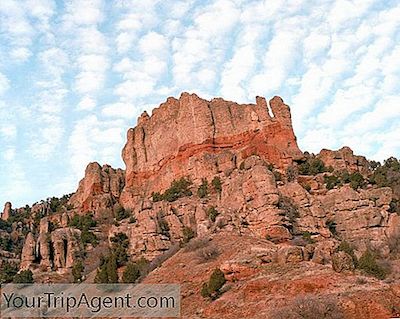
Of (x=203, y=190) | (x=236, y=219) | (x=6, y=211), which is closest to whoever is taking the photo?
(x=236, y=219)

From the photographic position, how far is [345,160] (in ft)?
236

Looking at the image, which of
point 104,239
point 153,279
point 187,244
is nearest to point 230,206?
point 187,244

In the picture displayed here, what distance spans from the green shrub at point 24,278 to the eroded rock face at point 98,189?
770 inches

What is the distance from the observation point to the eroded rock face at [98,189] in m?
81.9

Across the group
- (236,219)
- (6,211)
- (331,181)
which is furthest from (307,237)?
Result: (6,211)

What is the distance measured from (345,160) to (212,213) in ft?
73.7

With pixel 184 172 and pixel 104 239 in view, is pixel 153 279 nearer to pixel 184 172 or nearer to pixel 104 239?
pixel 104 239

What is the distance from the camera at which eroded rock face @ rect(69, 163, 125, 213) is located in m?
81.9

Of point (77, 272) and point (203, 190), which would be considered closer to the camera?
point (77, 272)

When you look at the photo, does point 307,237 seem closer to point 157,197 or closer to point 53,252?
point 157,197

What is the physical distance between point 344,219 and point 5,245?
148 ft

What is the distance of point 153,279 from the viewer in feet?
150

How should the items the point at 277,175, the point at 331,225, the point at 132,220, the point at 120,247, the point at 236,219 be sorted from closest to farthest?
the point at 236,219, the point at 331,225, the point at 120,247, the point at 277,175, the point at 132,220

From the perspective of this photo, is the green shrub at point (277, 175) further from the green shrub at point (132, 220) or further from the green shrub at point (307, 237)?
the green shrub at point (132, 220)
